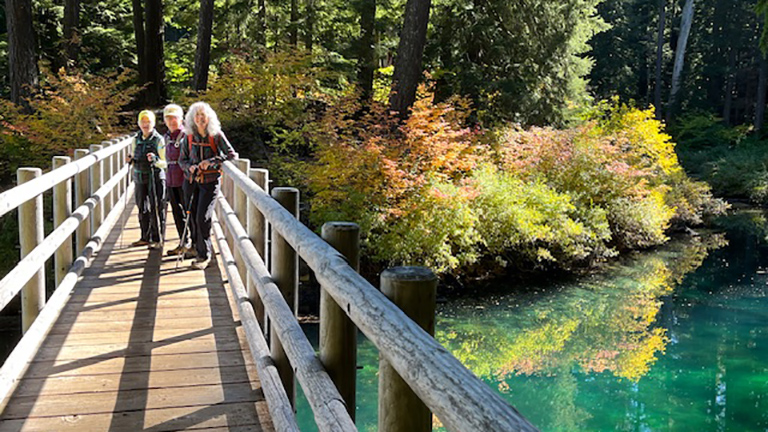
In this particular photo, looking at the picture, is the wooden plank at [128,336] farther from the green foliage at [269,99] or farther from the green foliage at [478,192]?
the green foliage at [269,99]

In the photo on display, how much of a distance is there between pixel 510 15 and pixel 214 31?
12071 millimetres

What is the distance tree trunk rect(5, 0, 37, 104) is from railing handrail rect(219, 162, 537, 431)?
17.5 m

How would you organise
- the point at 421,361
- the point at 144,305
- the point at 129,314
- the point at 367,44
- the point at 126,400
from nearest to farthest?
1. the point at 421,361
2. the point at 126,400
3. the point at 129,314
4. the point at 144,305
5. the point at 367,44

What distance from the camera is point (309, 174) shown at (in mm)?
14641

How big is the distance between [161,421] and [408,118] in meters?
13.6

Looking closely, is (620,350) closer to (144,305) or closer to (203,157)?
(203,157)

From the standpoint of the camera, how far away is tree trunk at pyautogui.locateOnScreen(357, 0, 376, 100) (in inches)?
841

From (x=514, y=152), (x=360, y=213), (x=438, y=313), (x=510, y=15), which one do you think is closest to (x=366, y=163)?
(x=360, y=213)

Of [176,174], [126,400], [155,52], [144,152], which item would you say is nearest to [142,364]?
[126,400]

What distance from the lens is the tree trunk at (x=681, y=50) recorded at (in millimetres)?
40375

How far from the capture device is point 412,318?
1998 millimetres

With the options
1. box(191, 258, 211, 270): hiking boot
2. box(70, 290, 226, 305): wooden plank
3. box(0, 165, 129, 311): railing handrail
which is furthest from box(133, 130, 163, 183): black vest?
box(70, 290, 226, 305): wooden plank

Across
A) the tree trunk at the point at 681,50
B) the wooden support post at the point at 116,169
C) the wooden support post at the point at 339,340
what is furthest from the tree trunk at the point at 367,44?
the tree trunk at the point at 681,50

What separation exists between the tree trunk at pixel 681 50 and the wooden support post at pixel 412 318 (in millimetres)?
42897
